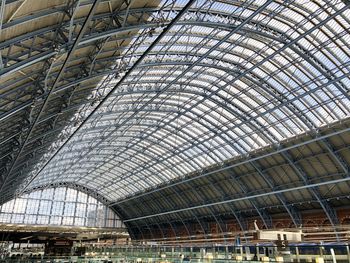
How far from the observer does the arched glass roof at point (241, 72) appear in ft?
90.4

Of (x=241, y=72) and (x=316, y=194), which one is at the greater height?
(x=241, y=72)

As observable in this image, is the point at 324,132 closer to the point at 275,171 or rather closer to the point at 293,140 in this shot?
the point at 293,140

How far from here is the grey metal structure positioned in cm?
1928

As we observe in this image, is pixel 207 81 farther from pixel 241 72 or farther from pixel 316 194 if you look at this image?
pixel 316 194

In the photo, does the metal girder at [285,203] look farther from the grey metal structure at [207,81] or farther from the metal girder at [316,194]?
the metal girder at [316,194]

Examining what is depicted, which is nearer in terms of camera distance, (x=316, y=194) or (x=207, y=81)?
(x=207, y=81)

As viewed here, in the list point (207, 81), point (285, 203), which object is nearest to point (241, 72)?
point (207, 81)

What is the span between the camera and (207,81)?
39.1 metres

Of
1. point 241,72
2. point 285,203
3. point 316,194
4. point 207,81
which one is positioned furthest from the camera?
point 285,203

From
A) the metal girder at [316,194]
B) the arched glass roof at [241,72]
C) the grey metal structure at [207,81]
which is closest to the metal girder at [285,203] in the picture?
the grey metal structure at [207,81]

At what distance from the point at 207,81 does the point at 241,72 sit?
4803 millimetres

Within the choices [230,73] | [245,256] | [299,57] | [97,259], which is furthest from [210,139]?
[245,256]

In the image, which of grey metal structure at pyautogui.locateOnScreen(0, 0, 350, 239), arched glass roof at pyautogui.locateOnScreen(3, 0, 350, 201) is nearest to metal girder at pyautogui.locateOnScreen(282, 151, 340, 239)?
grey metal structure at pyautogui.locateOnScreen(0, 0, 350, 239)

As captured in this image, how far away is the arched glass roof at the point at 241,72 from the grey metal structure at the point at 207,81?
0.38 ft
